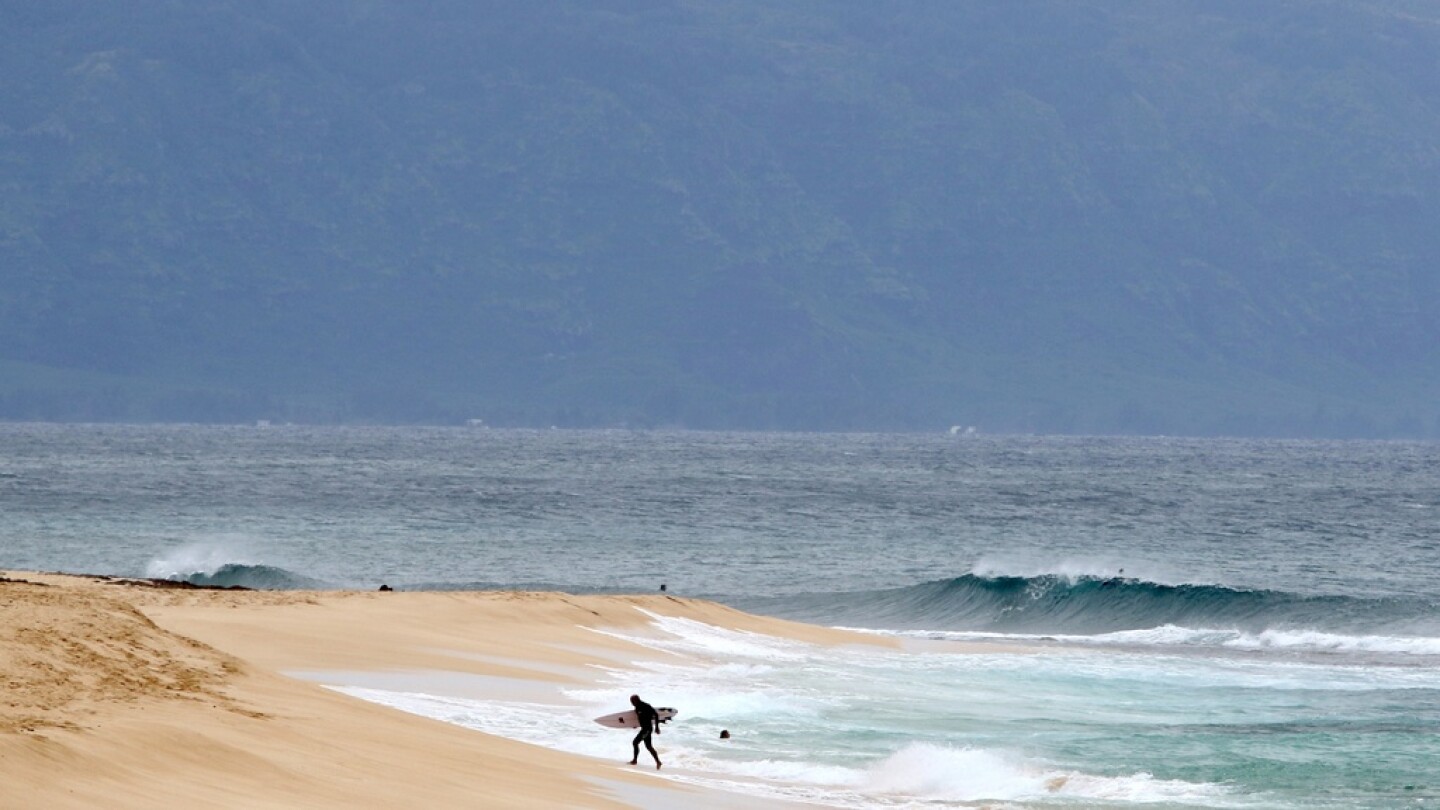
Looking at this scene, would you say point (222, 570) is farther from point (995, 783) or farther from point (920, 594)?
point (995, 783)

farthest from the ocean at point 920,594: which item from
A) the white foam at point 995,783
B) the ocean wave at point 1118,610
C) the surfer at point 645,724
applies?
the surfer at point 645,724

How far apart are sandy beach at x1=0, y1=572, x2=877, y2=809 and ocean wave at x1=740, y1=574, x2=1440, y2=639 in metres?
22.2

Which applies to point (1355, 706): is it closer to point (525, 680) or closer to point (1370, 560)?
point (525, 680)

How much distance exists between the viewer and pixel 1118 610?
51.2 m

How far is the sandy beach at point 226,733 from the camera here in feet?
52.5

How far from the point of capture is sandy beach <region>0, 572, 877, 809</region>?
1602 centimetres

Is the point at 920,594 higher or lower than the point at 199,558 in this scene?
higher

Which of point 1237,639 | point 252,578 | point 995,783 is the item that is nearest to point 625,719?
point 995,783

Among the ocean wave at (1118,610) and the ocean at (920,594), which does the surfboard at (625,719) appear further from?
the ocean wave at (1118,610)

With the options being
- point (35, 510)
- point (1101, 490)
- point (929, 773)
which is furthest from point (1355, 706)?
point (1101, 490)

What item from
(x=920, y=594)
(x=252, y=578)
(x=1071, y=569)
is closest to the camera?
(x=920, y=594)

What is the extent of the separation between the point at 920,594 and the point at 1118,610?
577 centimetres

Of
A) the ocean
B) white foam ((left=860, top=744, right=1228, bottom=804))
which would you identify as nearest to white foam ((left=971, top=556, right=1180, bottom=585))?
the ocean

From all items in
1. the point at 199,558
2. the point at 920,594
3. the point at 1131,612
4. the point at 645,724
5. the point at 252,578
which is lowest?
the point at 645,724
